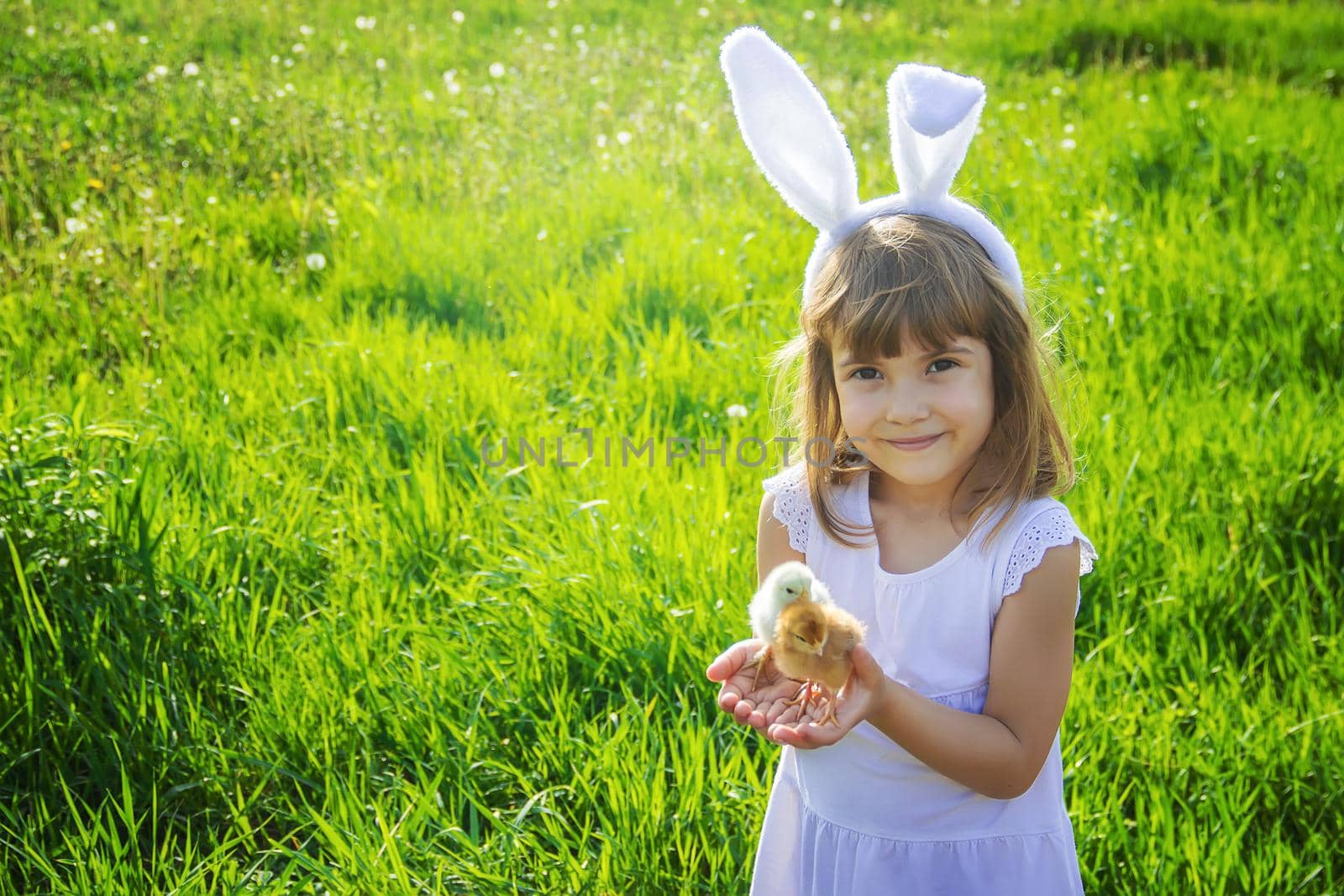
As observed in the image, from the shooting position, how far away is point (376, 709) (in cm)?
250

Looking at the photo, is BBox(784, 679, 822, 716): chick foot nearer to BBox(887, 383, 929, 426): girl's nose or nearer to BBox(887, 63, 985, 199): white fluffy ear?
BBox(887, 383, 929, 426): girl's nose

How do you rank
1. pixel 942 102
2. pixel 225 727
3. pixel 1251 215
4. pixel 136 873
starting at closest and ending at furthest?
pixel 942 102 → pixel 136 873 → pixel 225 727 → pixel 1251 215

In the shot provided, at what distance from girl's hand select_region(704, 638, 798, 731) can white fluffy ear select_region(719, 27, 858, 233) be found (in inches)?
25.3

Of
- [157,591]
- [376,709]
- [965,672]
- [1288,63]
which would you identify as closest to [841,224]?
[965,672]

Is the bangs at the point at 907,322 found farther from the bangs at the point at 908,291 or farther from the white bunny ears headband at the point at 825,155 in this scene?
the white bunny ears headband at the point at 825,155

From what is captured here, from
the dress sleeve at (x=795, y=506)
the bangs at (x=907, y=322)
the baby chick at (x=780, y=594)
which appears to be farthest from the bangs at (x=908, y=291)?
the baby chick at (x=780, y=594)

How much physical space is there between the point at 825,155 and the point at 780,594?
27.1 inches

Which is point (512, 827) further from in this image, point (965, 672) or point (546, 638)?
point (965, 672)

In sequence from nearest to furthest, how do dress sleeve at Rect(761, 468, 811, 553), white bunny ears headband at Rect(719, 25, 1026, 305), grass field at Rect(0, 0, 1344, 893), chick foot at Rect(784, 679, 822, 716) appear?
chick foot at Rect(784, 679, 822, 716)
white bunny ears headband at Rect(719, 25, 1026, 305)
dress sleeve at Rect(761, 468, 811, 553)
grass field at Rect(0, 0, 1344, 893)

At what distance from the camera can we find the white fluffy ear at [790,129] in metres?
1.73

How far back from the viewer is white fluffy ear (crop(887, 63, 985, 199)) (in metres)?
1.57

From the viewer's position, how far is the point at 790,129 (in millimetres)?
1736

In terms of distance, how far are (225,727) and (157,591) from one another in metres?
0.43

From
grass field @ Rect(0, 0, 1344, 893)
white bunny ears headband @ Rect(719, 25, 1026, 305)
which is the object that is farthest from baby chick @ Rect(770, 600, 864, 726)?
grass field @ Rect(0, 0, 1344, 893)
